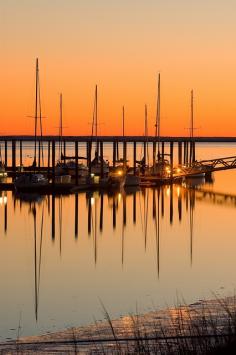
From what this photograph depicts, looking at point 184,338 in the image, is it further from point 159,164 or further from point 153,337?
point 159,164

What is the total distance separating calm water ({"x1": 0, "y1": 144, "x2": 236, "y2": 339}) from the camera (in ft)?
67.5

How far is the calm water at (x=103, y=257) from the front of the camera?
20562 mm

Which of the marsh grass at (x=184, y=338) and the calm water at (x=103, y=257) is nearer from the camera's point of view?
the marsh grass at (x=184, y=338)

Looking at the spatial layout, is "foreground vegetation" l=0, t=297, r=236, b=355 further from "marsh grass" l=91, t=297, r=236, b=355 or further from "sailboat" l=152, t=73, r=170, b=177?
"sailboat" l=152, t=73, r=170, b=177

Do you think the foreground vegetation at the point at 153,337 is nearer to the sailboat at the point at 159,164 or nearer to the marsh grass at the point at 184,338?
the marsh grass at the point at 184,338

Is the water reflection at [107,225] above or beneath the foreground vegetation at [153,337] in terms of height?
beneath

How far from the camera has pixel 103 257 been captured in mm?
29938

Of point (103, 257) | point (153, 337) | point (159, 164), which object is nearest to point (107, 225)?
point (103, 257)

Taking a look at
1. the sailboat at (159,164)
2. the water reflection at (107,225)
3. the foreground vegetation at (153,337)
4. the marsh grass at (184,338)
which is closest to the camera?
the marsh grass at (184,338)

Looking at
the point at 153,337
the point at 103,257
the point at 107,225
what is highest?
the point at 153,337

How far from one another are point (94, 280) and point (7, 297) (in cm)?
345

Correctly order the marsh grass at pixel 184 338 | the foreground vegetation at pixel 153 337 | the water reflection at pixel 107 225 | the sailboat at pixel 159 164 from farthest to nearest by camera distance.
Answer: the sailboat at pixel 159 164, the water reflection at pixel 107 225, the foreground vegetation at pixel 153 337, the marsh grass at pixel 184 338

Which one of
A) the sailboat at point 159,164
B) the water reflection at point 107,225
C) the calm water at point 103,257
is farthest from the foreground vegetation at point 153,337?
the sailboat at point 159,164

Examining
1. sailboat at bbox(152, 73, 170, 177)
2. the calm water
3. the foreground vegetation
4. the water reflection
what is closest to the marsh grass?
the foreground vegetation
